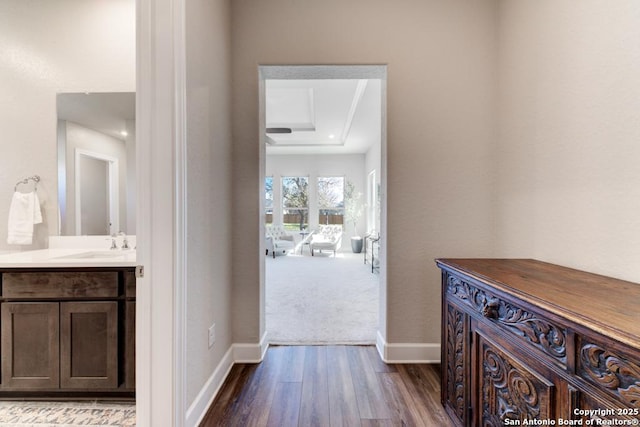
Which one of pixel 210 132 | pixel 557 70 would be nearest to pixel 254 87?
pixel 210 132

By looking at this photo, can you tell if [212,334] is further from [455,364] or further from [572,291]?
[572,291]

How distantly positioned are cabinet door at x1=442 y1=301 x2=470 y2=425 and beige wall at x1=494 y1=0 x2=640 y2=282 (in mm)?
675

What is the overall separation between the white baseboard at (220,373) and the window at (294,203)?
6393 mm

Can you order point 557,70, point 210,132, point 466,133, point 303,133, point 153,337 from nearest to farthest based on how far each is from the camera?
point 153,337 → point 557,70 → point 210,132 → point 466,133 → point 303,133

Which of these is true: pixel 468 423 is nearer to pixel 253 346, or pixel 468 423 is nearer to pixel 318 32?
pixel 253 346

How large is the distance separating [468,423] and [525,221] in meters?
1.26

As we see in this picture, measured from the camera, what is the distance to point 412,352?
2115 millimetres

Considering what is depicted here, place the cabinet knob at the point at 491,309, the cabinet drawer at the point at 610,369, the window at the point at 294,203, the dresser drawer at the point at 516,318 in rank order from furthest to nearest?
the window at the point at 294,203
the cabinet knob at the point at 491,309
the dresser drawer at the point at 516,318
the cabinet drawer at the point at 610,369

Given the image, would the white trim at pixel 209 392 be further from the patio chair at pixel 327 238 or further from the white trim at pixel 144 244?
the patio chair at pixel 327 238

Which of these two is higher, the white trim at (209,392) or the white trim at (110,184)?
the white trim at (110,184)

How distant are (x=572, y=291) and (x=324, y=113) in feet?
15.1

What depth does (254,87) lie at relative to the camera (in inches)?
83.2

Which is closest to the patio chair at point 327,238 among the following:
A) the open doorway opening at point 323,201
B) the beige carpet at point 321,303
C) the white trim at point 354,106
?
the open doorway opening at point 323,201

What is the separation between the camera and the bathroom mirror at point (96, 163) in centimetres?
215
